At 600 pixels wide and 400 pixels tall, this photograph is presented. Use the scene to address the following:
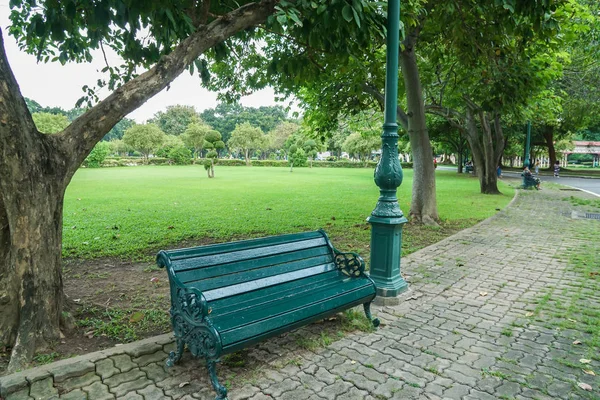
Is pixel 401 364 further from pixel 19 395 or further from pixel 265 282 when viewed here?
pixel 19 395

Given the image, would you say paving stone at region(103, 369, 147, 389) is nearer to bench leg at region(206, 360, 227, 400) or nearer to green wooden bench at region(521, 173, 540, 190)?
bench leg at region(206, 360, 227, 400)

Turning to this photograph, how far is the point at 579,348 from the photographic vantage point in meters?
3.80

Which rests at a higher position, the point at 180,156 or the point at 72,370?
the point at 180,156

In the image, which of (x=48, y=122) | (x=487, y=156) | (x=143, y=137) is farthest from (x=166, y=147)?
(x=487, y=156)

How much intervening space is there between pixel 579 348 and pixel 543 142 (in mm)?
44293

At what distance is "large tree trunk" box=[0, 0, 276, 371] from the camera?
10.7 feet

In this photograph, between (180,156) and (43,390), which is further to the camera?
(180,156)

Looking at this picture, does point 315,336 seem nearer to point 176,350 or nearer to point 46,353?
point 176,350

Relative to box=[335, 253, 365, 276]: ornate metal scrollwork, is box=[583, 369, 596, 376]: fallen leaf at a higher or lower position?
lower

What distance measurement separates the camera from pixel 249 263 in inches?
146

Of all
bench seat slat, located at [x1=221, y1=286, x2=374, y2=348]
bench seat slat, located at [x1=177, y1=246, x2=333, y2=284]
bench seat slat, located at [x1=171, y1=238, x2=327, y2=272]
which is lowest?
bench seat slat, located at [x1=221, y1=286, x2=374, y2=348]

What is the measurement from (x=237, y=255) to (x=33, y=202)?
1.75m

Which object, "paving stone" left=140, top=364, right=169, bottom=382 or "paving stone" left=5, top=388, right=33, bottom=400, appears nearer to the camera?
"paving stone" left=5, top=388, right=33, bottom=400

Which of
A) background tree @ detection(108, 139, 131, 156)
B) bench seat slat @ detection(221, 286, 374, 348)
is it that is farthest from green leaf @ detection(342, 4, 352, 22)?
background tree @ detection(108, 139, 131, 156)
